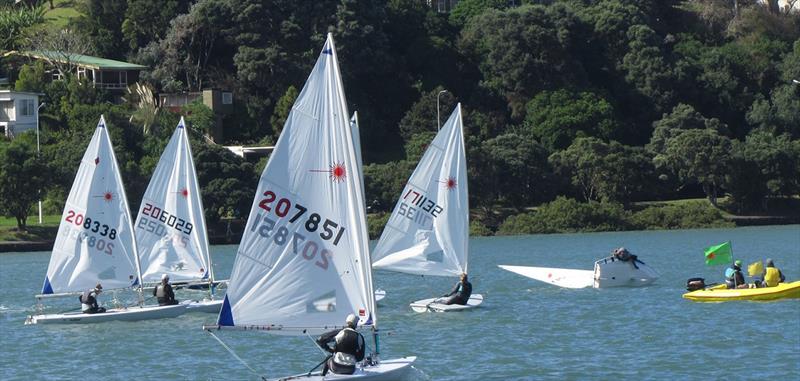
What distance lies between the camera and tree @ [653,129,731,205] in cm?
10438

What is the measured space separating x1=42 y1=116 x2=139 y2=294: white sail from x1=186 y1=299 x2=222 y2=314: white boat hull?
7.06ft

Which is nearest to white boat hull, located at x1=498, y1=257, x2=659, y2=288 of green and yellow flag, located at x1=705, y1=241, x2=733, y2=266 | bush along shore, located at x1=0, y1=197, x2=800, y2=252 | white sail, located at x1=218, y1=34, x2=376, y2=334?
green and yellow flag, located at x1=705, y1=241, x2=733, y2=266

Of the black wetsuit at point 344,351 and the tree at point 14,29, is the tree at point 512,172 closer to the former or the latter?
the tree at point 14,29

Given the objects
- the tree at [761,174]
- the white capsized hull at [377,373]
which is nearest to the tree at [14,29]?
the tree at [761,174]

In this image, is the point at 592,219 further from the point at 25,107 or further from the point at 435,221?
the point at 435,221

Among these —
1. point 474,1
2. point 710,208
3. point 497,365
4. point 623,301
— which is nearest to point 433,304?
point 623,301

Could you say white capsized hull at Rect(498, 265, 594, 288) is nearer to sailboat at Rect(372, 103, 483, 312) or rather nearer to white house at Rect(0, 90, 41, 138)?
sailboat at Rect(372, 103, 483, 312)

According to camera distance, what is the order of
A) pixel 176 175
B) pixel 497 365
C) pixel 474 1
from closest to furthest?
pixel 497 365 < pixel 176 175 < pixel 474 1

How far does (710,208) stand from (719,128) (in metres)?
13.4

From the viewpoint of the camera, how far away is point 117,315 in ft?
155

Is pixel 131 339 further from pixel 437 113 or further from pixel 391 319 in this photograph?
pixel 437 113

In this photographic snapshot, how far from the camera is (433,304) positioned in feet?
157

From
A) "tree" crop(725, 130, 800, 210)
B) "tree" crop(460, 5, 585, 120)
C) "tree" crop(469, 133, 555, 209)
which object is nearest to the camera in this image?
"tree" crop(469, 133, 555, 209)

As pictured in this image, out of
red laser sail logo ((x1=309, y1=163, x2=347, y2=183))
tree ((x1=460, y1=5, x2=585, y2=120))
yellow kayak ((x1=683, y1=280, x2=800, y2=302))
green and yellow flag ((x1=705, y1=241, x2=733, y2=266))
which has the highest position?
tree ((x1=460, y1=5, x2=585, y2=120))
